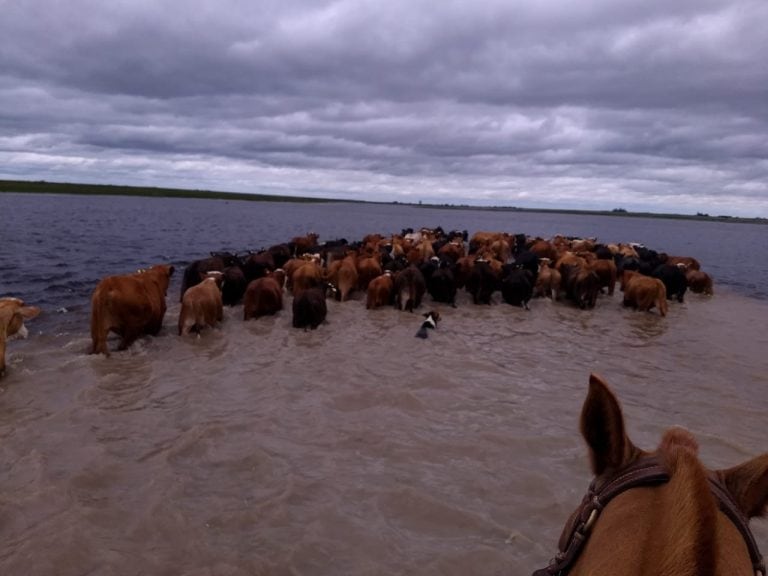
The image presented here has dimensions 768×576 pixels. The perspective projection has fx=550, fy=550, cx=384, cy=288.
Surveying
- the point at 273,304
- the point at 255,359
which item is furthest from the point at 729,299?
the point at 255,359

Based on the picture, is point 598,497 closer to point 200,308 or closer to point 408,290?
point 200,308

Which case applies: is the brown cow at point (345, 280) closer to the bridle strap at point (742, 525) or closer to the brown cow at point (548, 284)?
the brown cow at point (548, 284)

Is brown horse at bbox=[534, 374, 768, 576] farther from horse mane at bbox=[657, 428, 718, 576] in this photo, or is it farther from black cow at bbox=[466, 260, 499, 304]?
black cow at bbox=[466, 260, 499, 304]

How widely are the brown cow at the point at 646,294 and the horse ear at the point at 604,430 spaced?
14900mm

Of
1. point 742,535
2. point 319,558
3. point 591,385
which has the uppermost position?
point 591,385

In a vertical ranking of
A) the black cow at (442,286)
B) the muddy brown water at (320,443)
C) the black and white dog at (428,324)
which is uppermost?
the black cow at (442,286)

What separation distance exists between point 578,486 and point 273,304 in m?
8.97

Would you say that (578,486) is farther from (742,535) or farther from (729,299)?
(729,299)

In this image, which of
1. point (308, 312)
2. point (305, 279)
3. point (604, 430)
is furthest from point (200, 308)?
point (604, 430)

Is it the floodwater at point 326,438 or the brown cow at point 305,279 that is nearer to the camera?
the floodwater at point 326,438

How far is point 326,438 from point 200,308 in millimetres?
5810

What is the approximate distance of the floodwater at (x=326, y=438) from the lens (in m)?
4.06

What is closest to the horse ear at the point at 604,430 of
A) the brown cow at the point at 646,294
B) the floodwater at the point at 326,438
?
the floodwater at the point at 326,438

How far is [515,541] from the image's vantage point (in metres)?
4.21
